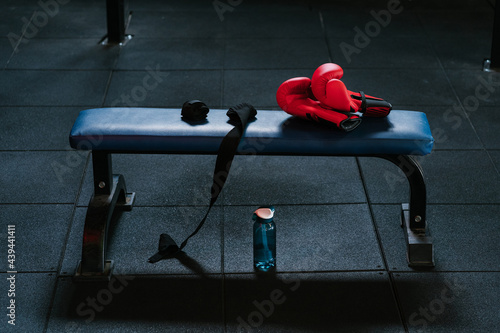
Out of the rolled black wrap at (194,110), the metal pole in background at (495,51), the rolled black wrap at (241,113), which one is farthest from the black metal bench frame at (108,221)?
the metal pole in background at (495,51)

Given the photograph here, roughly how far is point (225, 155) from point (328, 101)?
50 cm

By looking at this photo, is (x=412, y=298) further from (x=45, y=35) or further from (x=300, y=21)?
(x=45, y=35)

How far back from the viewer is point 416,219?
118 inches

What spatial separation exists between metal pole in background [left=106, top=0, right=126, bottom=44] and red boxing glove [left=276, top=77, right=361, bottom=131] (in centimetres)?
247

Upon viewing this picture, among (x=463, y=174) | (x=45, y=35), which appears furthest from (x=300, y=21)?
(x=463, y=174)

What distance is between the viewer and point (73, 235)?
312cm

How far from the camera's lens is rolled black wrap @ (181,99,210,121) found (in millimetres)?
2834

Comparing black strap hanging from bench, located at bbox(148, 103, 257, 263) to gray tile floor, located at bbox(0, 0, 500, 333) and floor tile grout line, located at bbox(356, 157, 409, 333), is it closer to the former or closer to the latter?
gray tile floor, located at bbox(0, 0, 500, 333)

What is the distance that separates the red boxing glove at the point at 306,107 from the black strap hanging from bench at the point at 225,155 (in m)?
0.16

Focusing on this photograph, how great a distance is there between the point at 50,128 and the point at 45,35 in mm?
1577

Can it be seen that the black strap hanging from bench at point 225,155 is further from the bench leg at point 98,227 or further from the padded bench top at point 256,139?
the bench leg at point 98,227

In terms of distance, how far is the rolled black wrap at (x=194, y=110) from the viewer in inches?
112

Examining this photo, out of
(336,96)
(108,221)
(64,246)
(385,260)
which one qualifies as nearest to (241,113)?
(336,96)

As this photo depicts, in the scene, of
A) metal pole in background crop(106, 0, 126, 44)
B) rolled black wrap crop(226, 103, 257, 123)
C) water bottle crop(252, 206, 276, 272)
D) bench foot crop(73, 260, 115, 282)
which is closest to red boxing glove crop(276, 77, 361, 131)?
rolled black wrap crop(226, 103, 257, 123)
